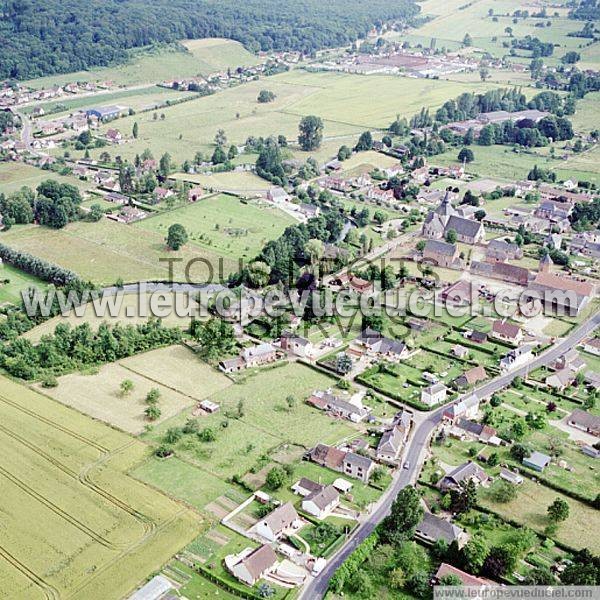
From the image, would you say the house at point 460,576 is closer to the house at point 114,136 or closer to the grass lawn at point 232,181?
the grass lawn at point 232,181

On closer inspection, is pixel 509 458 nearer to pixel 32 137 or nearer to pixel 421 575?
Answer: pixel 421 575

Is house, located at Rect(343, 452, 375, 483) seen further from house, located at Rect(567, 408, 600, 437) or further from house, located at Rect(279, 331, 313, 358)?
house, located at Rect(567, 408, 600, 437)

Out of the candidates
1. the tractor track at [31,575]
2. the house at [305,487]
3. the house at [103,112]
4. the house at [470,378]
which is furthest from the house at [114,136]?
Answer: the tractor track at [31,575]

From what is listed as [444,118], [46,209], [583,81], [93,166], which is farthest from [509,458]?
[583,81]

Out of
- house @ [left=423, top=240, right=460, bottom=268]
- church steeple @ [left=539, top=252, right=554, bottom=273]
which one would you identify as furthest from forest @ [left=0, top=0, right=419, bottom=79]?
church steeple @ [left=539, top=252, right=554, bottom=273]

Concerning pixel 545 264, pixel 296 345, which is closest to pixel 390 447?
pixel 296 345
